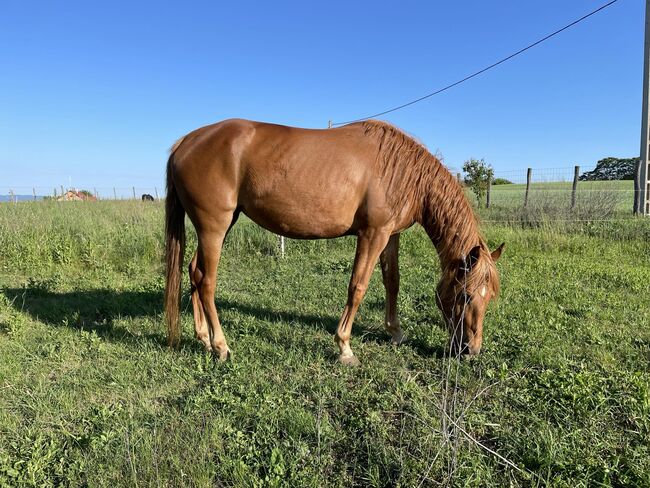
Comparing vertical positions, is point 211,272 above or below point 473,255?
below

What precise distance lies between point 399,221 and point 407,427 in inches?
64.9

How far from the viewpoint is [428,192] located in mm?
3289

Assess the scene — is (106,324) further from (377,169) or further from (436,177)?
(436,177)

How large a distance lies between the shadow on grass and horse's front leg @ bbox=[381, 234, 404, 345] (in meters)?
0.14

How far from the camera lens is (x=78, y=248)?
668 cm

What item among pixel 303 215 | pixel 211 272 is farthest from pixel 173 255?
pixel 303 215

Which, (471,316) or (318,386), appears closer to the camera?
(318,386)

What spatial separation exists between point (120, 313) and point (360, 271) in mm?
2862

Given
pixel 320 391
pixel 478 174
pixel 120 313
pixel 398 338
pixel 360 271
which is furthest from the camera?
pixel 478 174

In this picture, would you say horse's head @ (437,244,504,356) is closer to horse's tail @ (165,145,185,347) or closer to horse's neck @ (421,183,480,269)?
horse's neck @ (421,183,480,269)

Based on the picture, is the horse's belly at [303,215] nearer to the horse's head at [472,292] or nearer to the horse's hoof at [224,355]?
the horse's head at [472,292]

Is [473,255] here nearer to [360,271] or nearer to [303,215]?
[360,271]

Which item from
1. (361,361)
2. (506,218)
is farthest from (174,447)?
(506,218)

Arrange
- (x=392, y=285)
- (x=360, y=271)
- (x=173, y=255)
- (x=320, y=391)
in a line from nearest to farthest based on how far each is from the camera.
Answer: (x=320, y=391) < (x=360, y=271) < (x=173, y=255) < (x=392, y=285)
